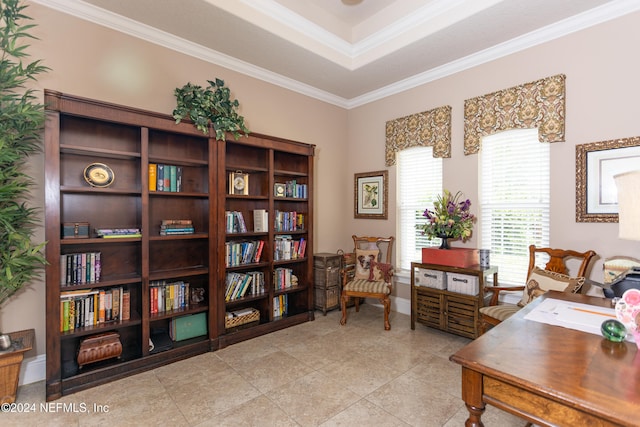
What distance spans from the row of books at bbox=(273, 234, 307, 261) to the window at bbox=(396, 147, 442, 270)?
1369 millimetres

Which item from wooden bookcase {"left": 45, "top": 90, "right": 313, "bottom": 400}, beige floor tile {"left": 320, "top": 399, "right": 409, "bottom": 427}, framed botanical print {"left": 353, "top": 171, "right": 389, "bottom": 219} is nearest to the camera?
beige floor tile {"left": 320, "top": 399, "right": 409, "bottom": 427}

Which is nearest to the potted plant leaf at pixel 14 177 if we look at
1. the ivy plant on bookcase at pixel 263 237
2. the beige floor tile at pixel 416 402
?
the ivy plant on bookcase at pixel 263 237

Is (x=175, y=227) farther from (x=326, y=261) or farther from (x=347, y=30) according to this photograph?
(x=347, y=30)

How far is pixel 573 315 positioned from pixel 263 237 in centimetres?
284

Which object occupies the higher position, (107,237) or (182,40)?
(182,40)

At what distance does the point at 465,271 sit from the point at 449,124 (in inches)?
68.6

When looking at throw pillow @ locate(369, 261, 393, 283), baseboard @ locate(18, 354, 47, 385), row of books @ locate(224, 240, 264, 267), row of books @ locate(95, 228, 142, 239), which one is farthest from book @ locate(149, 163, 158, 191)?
throw pillow @ locate(369, 261, 393, 283)

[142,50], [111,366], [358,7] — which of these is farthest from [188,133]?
[358,7]

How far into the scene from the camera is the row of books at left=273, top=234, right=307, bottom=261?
3.62 metres

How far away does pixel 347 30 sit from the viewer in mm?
3535

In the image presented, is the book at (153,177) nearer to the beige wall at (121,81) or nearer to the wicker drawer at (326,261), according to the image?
the beige wall at (121,81)

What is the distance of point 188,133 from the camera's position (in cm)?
280

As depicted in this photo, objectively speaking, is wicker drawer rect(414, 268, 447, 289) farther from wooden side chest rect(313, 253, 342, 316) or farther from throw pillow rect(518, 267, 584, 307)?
wooden side chest rect(313, 253, 342, 316)

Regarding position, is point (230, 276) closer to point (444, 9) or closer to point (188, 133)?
point (188, 133)
